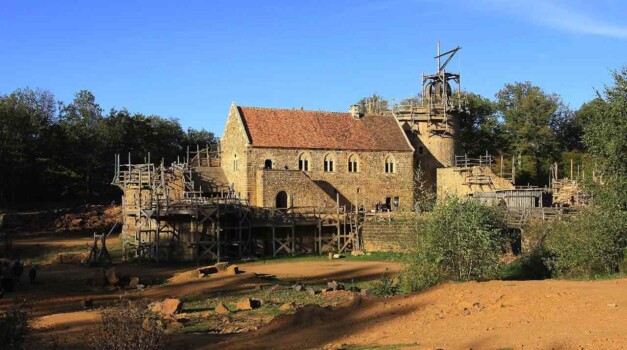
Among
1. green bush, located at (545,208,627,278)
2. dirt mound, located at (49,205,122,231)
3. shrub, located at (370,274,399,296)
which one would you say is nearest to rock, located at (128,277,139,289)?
shrub, located at (370,274,399,296)

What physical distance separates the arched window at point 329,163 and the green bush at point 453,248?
2919 cm

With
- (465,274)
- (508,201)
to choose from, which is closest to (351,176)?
(508,201)

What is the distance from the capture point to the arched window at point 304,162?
5250cm

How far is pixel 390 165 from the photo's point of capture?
55906 millimetres

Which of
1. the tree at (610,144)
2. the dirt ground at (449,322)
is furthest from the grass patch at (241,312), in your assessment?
the tree at (610,144)

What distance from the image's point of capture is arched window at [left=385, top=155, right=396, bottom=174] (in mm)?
55750

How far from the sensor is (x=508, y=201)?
4472 cm

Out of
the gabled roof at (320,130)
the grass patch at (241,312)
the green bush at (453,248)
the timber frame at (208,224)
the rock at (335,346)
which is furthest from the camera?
the gabled roof at (320,130)

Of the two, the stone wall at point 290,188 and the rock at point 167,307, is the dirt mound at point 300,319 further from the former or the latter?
the stone wall at point 290,188

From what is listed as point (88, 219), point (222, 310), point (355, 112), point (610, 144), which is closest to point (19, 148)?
point (88, 219)

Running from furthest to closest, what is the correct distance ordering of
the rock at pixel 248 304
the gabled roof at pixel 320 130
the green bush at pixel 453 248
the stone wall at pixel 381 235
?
1. the gabled roof at pixel 320 130
2. the stone wall at pixel 381 235
3. the rock at pixel 248 304
4. the green bush at pixel 453 248

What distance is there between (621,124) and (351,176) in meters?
27.4

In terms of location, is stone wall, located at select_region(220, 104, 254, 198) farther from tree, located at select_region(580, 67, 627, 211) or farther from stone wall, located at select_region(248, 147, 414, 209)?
tree, located at select_region(580, 67, 627, 211)

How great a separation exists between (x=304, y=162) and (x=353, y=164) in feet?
14.6
